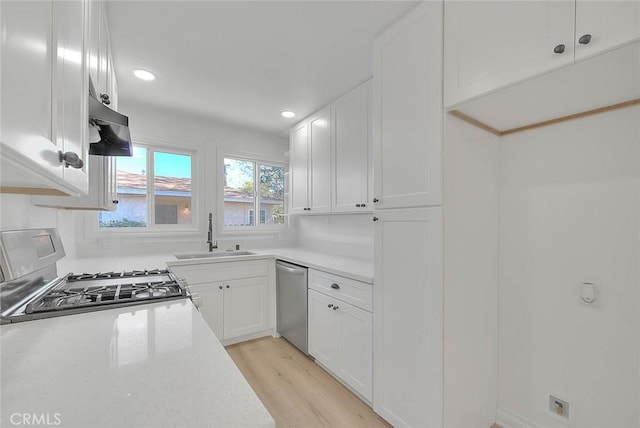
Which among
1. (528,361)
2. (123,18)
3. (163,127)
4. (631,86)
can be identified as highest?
(123,18)

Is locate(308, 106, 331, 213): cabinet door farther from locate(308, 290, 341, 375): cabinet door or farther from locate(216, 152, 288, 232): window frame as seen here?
locate(308, 290, 341, 375): cabinet door

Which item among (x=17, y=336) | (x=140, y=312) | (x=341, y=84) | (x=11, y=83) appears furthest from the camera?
(x=341, y=84)

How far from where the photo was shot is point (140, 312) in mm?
1029

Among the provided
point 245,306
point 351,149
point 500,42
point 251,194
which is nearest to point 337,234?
point 351,149

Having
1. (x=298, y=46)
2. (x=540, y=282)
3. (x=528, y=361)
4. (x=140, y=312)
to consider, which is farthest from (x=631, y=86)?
(x=140, y=312)

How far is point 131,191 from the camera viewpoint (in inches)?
114

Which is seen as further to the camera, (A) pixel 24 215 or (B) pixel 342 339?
(B) pixel 342 339

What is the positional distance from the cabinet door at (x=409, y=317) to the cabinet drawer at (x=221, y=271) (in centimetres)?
147

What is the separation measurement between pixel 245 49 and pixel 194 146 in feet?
5.22

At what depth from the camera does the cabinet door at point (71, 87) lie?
0.63 meters

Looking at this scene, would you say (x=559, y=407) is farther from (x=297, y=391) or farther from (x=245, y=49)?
(x=245, y=49)

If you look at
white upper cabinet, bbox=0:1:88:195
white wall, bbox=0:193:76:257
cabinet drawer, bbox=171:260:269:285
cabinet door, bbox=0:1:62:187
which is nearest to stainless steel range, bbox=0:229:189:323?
white wall, bbox=0:193:76:257

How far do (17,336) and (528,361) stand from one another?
2330mm

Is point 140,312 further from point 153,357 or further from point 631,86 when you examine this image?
point 631,86
